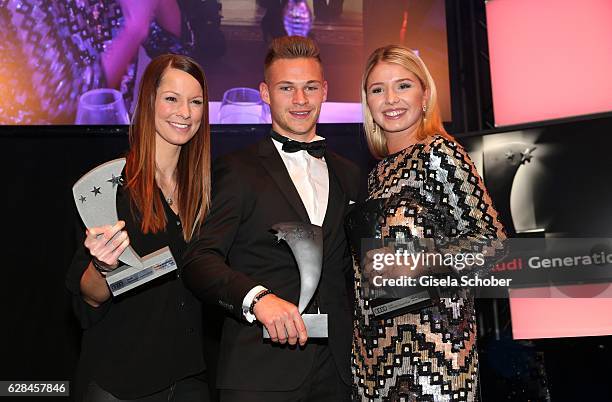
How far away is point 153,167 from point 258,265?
1.78ft

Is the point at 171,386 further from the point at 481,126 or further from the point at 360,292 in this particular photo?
the point at 481,126

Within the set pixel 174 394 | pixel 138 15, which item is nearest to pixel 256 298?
pixel 174 394

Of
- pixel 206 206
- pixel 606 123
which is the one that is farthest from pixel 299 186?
pixel 606 123

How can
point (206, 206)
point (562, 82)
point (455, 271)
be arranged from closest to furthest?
point (455, 271) < point (206, 206) < point (562, 82)

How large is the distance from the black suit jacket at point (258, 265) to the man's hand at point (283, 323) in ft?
0.38

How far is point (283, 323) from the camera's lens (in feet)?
5.96

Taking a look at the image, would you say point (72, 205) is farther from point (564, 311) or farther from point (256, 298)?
point (564, 311)

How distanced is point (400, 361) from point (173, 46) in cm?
297

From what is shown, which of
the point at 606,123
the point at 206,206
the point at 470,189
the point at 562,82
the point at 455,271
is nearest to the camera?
the point at 455,271

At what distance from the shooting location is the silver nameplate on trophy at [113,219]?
196 cm

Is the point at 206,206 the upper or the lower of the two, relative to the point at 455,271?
upper

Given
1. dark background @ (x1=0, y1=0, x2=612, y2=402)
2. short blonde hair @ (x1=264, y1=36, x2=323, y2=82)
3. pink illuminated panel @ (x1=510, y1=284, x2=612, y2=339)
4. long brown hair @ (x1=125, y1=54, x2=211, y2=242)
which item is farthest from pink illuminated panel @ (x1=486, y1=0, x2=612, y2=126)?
long brown hair @ (x1=125, y1=54, x2=211, y2=242)

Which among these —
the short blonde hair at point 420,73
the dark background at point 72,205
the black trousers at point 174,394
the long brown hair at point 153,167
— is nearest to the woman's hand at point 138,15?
the dark background at point 72,205

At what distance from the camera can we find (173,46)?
13.9 feet
